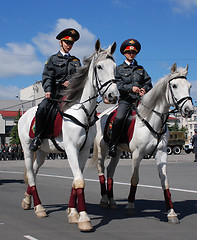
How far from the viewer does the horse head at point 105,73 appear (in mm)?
6419

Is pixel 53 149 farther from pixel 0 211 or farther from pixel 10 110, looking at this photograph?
pixel 10 110

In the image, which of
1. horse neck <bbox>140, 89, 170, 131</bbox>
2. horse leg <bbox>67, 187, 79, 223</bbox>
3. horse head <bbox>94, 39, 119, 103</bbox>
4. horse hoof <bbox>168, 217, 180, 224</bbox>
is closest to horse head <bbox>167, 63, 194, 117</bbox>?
horse neck <bbox>140, 89, 170, 131</bbox>

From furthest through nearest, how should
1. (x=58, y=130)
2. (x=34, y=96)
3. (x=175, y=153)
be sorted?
(x=34, y=96) → (x=175, y=153) → (x=58, y=130)

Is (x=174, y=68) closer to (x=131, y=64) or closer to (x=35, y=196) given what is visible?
(x=131, y=64)

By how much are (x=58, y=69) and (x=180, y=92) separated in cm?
253

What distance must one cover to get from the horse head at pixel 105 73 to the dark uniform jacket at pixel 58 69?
3.24ft

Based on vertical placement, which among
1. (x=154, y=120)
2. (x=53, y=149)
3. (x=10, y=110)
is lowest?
(x=53, y=149)

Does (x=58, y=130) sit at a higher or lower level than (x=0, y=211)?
higher

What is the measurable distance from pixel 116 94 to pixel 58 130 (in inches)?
69.3

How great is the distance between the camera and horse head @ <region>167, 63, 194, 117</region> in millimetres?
7000

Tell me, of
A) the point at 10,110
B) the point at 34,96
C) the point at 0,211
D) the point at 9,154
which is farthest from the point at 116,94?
the point at 34,96

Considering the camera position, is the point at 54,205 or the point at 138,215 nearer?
the point at 138,215

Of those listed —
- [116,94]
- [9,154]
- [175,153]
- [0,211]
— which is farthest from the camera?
[175,153]

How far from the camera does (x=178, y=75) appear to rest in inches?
286
